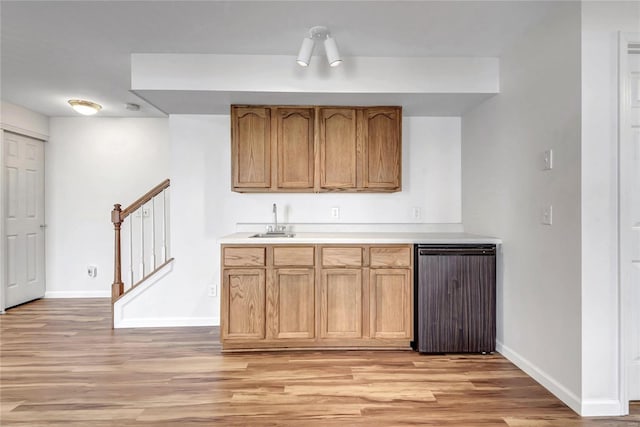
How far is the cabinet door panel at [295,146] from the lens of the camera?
332 cm

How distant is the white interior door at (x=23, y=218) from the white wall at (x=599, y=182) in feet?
17.8

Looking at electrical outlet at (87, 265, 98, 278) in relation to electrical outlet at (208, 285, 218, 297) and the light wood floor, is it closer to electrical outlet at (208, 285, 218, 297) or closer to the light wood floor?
the light wood floor

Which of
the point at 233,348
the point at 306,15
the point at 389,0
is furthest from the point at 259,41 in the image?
the point at 233,348

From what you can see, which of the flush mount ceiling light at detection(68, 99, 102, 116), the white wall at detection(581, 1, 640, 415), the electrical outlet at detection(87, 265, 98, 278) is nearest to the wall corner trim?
the flush mount ceiling light at detection(68, 99, 102, 116)

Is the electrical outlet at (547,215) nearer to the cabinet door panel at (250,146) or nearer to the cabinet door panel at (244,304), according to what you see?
the cabinet door panel at (244,304)

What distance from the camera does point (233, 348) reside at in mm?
2988

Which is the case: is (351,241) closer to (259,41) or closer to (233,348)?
(233,348)

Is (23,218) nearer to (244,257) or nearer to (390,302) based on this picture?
(244,257)

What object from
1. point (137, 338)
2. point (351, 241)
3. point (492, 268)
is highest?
point (351, 241)

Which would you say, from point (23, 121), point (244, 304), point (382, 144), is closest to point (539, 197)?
point (382, 144)

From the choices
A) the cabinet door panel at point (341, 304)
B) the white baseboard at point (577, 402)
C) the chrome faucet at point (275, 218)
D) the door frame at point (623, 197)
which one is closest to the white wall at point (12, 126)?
the chrome faucet at point (275, 218)

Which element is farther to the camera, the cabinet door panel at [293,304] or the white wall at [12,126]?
the white wall at [12,126]

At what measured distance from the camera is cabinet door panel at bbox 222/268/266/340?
2936 millimetres

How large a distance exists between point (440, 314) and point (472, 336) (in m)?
0.30
